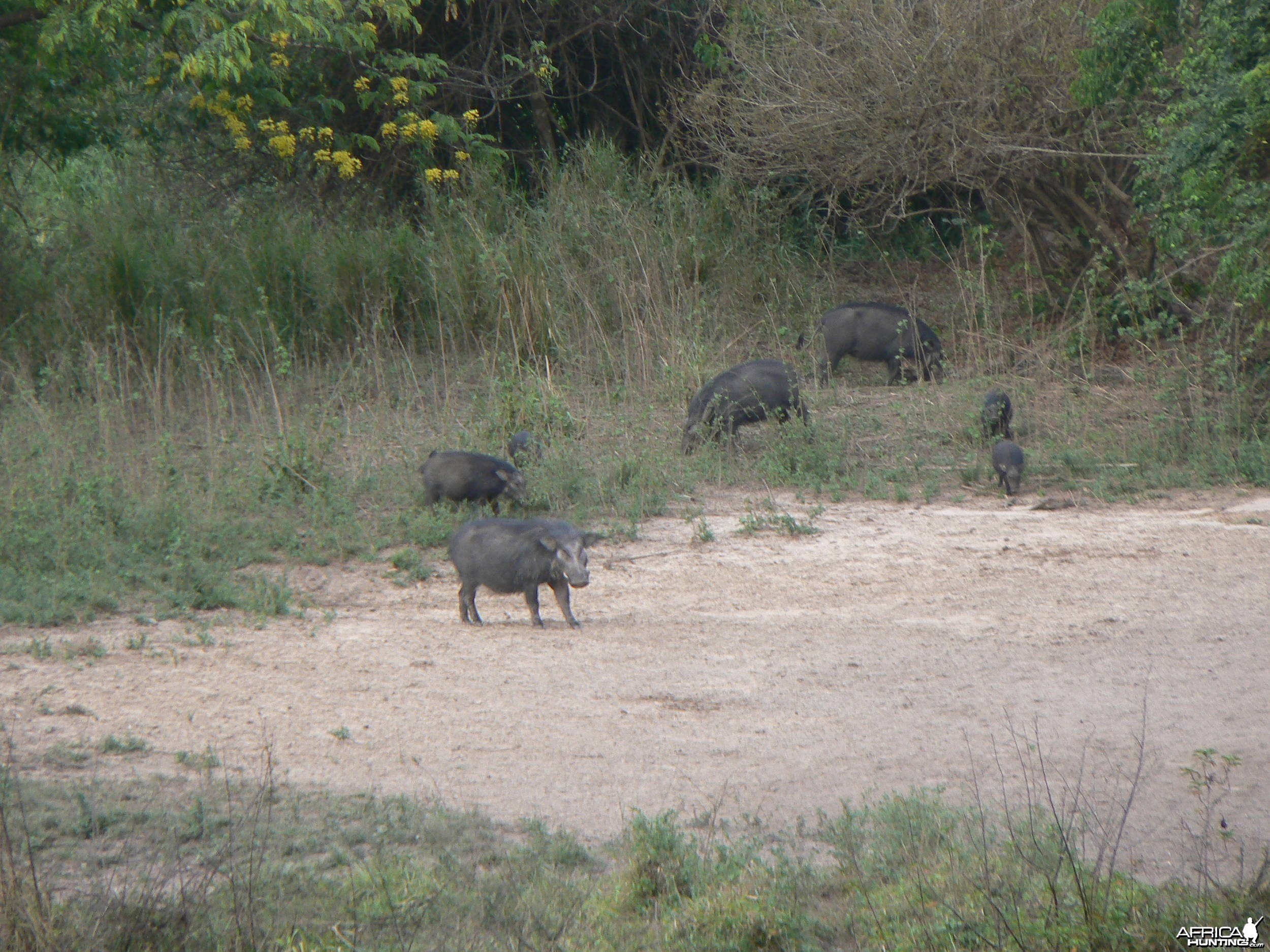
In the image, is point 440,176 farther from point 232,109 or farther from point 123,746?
point 123,746

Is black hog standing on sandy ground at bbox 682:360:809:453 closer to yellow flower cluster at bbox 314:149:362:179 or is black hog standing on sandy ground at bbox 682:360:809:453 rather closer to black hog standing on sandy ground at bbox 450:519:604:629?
black hog standing on sandy ground at bbox 450:519:604:629

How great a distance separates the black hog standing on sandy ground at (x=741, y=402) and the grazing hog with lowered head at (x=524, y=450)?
1429 mm

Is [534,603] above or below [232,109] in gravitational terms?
below

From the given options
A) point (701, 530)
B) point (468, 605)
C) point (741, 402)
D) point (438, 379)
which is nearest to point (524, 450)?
point (701, 530)

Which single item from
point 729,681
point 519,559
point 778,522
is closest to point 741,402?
point 778,522

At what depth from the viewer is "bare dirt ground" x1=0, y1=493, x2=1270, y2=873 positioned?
469 centimetres

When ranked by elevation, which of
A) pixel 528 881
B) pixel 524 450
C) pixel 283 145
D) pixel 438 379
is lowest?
pixel 528 881

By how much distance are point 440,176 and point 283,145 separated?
1737 millimetres

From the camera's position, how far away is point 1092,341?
40.5 feet

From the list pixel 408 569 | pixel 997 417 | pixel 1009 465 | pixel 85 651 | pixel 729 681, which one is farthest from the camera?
pixel 997 417

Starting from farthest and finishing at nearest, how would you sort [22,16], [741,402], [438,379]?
[438,379]
[22,16]
[741,402]

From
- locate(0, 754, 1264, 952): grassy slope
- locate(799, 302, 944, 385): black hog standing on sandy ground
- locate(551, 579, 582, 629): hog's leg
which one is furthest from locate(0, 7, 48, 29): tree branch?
locate(0, 754, 1264, 952): grassy slope

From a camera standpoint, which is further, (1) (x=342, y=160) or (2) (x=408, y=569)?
(1) (x=342, y=160)

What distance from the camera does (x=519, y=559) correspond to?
22.3 ft
